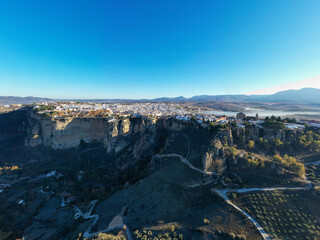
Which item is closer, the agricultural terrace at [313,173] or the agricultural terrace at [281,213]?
the agricultural terrace at [281,213]

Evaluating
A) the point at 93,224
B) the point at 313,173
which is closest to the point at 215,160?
the point at 313,173

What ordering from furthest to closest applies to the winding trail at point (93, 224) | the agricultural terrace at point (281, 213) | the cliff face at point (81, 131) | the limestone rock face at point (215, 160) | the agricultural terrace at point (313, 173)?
the cliff face at point (81, 131), the limestone rock face at point (215, 160), the agricultural terrace at point (313, 173), the winding trail at point (93, 224), the agricultural terrace at point (281, 213)

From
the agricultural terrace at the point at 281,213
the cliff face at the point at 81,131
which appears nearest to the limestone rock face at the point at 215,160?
the agricultural terrace at the point at 281,213

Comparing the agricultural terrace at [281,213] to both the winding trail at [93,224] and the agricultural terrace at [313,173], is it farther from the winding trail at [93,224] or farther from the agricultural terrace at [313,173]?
the winding trail at [93,224]

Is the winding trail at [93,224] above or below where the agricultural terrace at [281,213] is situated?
below

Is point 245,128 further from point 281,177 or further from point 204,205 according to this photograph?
point 204,205

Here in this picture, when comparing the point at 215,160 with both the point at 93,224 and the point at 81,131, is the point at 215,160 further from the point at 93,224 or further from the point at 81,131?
the point at 81,131

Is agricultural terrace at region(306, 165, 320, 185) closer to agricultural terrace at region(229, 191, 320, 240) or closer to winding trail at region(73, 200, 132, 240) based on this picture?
agricultural terrace at region(229, 191, 320, 240)

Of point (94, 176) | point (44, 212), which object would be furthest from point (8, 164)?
point (94, 176)
